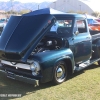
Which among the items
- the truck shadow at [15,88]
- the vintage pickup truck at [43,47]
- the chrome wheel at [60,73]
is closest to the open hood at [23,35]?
the vintage pickup truck at [43,47]

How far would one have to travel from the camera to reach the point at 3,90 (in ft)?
16.6

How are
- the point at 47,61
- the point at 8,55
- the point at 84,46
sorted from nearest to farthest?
the point at 47,61, the point at 8,55, the point at 84,46

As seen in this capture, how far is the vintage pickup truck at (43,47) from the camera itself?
192 inches

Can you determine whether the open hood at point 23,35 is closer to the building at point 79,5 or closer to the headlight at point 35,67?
the headlight at point 35,67

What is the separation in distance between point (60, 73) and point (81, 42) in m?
1.37

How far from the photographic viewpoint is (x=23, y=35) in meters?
5.21

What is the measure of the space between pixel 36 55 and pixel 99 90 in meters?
1.83

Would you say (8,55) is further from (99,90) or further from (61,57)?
(99,90)

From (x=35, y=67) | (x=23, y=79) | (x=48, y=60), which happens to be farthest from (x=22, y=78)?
(x=48, y=60)

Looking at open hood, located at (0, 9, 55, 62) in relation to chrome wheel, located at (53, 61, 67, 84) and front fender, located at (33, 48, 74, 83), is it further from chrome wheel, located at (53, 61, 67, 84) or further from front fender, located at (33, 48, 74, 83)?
chrome wheel, located at (53, 61, 67, 84)

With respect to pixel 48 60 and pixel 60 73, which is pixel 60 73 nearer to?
pixel 60 73

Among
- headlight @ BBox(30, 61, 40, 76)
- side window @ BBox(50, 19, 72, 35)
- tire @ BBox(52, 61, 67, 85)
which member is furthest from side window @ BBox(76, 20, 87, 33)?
headlight @ BBox(30, 61, 40, 76)

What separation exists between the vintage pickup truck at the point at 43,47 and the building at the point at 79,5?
78878 mm

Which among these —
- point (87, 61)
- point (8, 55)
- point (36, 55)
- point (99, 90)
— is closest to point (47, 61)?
point (36, 55)
